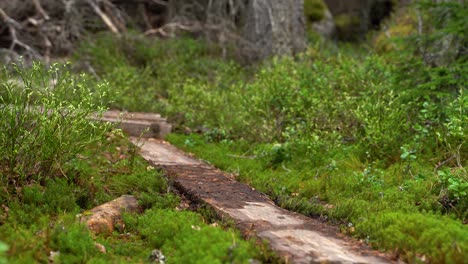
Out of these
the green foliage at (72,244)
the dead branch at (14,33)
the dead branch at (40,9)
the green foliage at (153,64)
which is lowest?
the green foliage at (153,64)

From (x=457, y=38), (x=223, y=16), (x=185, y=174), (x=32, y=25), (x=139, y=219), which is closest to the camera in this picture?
(x=139, y=219)

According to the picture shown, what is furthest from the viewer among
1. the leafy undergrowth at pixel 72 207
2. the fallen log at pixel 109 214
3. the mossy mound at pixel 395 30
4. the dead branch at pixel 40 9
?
the mossy mound at pixel 395 30

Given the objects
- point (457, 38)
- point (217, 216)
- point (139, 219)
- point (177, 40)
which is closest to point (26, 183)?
point (139, 219)

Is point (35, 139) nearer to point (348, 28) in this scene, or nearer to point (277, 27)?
point (277, 27)

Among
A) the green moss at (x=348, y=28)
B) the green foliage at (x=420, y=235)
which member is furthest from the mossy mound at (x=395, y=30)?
the green foliage at (x=420, y=235)

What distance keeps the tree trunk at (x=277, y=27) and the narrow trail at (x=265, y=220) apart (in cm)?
799

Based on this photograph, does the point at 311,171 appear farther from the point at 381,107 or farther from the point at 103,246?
the point at 103,246

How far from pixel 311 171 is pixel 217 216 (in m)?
2.53

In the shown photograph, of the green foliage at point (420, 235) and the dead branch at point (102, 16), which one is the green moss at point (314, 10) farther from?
the green foliage at point (420, 235)

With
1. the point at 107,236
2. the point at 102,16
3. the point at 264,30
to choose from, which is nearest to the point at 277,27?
the point at 264,30

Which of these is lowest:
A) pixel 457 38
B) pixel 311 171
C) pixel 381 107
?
pixel 311 171

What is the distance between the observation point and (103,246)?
15.8 feet

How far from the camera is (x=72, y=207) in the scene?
5.50 metres

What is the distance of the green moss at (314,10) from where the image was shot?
20500 millimetres
